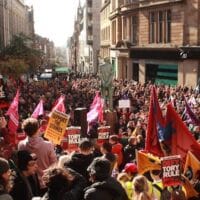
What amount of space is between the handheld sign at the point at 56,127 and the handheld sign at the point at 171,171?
11.7 feet

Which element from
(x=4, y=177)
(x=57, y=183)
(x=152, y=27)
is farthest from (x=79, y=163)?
(x=152, y=27)

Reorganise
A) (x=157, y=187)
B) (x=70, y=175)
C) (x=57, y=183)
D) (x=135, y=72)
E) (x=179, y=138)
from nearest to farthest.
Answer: (x=57, y=183) → (x=70, y=175) → (x=157, y=187) → (x=179, y=138) → (x=135, y=72)

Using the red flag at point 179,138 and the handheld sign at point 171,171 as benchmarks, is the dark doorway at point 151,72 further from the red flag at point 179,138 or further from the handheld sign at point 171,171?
the handheld sign at point 171,171

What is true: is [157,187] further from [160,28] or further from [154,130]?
[160,28]

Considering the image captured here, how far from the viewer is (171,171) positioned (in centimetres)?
739

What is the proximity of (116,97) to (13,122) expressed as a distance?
15.1 m

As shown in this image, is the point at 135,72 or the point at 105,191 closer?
the point at 105,191

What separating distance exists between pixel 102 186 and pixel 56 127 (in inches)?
204

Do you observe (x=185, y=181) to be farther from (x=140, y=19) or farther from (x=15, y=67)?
(x=15, y=67)

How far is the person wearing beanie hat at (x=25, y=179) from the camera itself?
5.80 meters

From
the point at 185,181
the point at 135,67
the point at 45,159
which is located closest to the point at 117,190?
the point at 45,159

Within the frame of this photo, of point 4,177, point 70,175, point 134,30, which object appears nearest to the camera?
point 4,177

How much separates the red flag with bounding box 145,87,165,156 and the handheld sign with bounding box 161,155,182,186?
1.72m

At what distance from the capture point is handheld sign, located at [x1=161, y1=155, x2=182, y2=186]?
7.35 m
